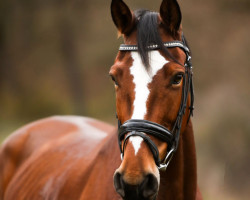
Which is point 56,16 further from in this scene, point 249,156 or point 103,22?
point 249,156

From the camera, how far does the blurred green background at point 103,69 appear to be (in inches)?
297

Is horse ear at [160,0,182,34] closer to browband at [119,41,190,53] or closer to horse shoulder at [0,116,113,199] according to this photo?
browband at [119,41,190,53]

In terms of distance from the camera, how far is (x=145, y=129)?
6.75 ft

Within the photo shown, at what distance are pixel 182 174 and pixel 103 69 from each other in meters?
12.6

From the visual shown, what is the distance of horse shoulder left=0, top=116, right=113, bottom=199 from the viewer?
13.1ft

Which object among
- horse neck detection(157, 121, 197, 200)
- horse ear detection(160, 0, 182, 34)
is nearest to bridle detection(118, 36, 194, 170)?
horse ear detection(160, 0, 182, 34)

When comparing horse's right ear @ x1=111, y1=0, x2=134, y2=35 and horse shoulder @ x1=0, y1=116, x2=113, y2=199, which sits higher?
horse's right ear @ x1=111, y1=0, x2=134, y2=35

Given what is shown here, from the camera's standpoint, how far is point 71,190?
2.95m

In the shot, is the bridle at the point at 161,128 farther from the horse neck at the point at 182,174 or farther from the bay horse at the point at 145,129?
the horse neck at the point at 182,174

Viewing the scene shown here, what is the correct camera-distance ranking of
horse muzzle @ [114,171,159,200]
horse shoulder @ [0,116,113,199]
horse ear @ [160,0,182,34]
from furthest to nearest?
horse shoulder @ [0,116,113,199], horse ear @ [160,0,182,34], horse muzzle @ [114,171,159,200]

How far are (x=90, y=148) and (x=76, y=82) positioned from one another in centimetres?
1231

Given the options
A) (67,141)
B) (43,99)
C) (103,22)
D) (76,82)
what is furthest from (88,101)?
(67,141)

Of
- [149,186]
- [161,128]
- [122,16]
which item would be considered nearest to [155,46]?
[122,16]

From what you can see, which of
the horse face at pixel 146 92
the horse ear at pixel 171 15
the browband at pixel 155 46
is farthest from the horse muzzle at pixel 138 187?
the horse ear at pixel 171 15
